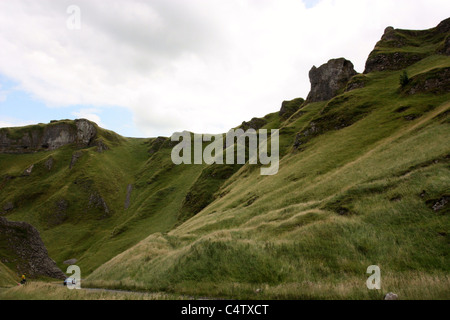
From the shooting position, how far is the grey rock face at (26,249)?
43.8 meters

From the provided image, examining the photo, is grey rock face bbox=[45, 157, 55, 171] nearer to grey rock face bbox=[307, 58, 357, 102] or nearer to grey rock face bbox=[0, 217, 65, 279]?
grey rock face bbox=[0, 217, 65, 279]

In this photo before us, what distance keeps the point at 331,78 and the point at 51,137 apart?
603 feet

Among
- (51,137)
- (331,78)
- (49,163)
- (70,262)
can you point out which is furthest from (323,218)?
(51,137)

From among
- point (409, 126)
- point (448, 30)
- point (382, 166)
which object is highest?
point (448, 30)

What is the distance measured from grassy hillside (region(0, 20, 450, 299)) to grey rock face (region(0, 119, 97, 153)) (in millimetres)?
79313

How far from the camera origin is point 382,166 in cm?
3291

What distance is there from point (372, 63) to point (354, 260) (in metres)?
91.4

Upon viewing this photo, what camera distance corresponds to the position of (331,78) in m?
102

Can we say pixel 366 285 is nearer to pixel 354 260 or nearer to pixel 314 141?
pixel 354 260

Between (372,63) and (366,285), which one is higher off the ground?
(372,63)

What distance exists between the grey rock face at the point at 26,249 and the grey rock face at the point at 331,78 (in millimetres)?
101755

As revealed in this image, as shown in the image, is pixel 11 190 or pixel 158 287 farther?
pixel 11 190

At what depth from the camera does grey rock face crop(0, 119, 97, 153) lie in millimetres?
172875
